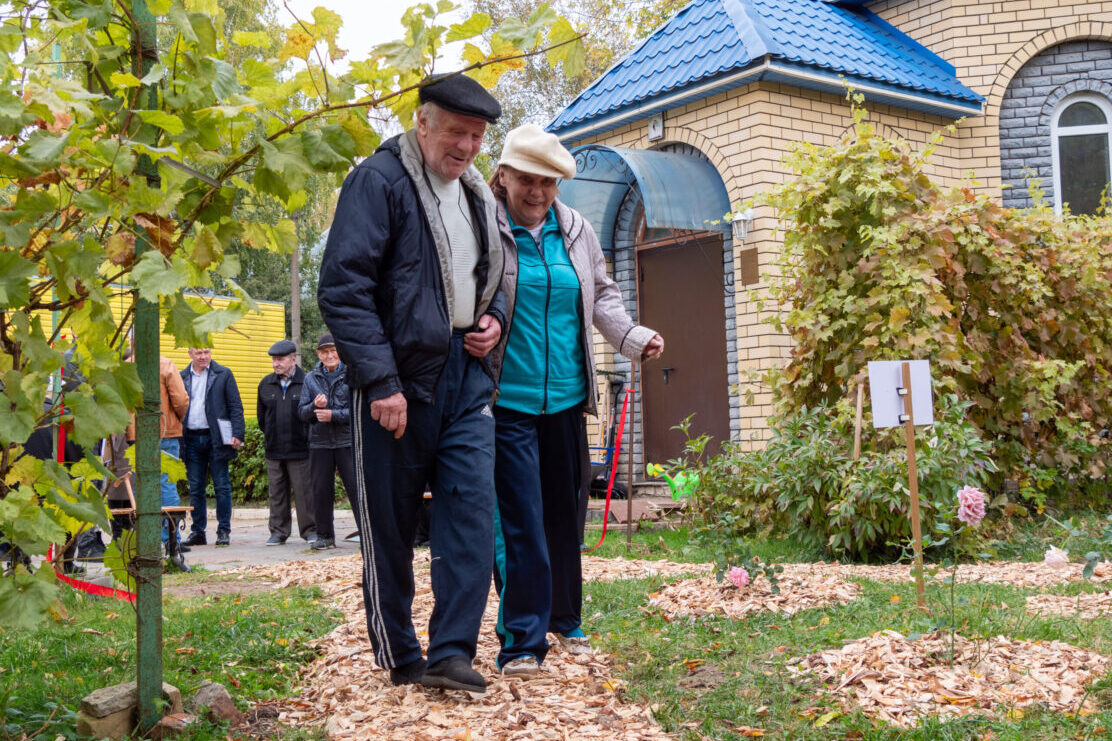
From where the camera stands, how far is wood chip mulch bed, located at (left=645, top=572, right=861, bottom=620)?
16.5ft

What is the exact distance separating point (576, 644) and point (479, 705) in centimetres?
83

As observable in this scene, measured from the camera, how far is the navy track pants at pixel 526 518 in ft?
13.1

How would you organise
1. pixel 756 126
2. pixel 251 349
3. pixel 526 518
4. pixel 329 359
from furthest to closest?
pixel 251 349, pixel 756 126, pixel 329 359, pixel 526 518

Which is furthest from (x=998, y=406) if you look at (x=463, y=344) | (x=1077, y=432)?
(x=463, y=344)

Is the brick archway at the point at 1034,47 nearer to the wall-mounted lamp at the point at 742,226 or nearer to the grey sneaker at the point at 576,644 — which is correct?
the wall-mounted lamp at the point at 742,226

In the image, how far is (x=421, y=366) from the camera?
11.9 feet

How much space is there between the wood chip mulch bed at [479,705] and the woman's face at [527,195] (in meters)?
1.73

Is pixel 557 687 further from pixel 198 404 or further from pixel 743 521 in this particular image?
pixel 198 404

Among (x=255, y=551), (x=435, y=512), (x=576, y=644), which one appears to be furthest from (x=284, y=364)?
(x=435, y=512)

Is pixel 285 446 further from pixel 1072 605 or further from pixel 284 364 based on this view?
pixel 1072 605

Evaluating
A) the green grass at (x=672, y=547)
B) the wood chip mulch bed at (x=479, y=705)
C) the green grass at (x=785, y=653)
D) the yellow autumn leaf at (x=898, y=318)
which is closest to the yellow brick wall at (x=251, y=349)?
the green grass at (x=672, y=547)

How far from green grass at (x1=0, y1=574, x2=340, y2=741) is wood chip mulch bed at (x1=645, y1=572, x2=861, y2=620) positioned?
1.67 m

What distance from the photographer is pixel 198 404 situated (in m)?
10.2

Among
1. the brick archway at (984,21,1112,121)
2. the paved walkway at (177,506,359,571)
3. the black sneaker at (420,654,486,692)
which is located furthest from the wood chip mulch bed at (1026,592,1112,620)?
the brick archway at (984,21,1112,121)
